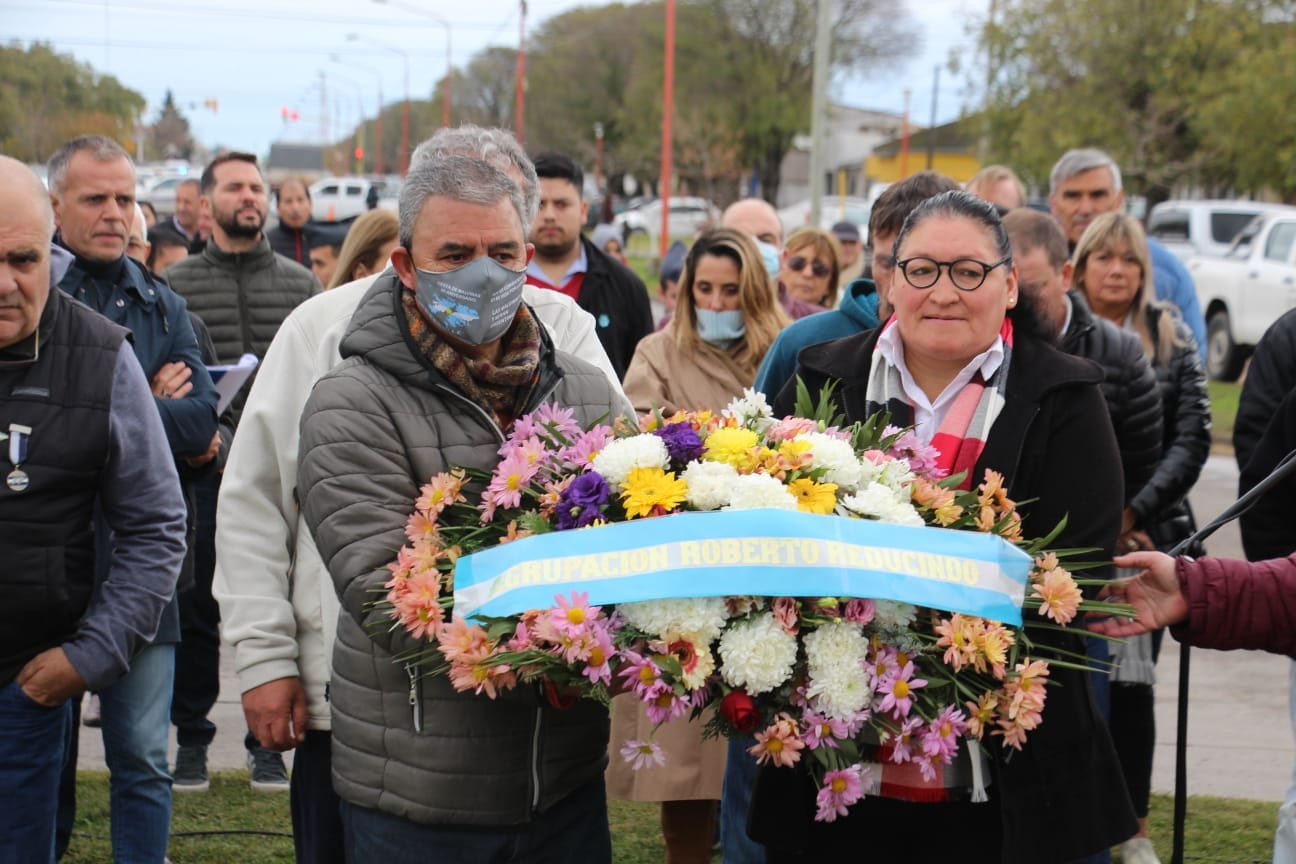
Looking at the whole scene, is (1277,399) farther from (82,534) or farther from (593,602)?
(82,534)

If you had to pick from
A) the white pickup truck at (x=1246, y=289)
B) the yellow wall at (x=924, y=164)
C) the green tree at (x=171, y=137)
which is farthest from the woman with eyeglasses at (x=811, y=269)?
the green tree at (x=171, y=137)

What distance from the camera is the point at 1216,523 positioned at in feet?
9.81

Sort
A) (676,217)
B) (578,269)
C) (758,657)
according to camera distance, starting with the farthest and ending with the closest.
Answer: (676,217) < (578,269) < (758,657)

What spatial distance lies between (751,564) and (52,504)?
176 centimetres

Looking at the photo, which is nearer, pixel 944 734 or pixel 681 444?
pixel 944 734

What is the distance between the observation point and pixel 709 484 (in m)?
2.73

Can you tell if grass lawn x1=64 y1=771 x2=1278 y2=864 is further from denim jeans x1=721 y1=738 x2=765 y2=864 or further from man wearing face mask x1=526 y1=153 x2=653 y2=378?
man wearing face mask x1=526 y1=153 x2=653 y2=378

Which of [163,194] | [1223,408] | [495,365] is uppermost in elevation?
[495,365]

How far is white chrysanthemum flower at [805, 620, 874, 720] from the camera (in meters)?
2.53

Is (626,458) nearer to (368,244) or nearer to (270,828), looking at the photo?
(368,244)

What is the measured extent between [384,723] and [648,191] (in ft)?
309

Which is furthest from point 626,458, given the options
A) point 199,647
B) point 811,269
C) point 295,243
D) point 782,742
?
point 295,243

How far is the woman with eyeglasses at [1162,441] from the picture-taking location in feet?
16.8

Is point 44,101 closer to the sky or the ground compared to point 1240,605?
closer to the sky
